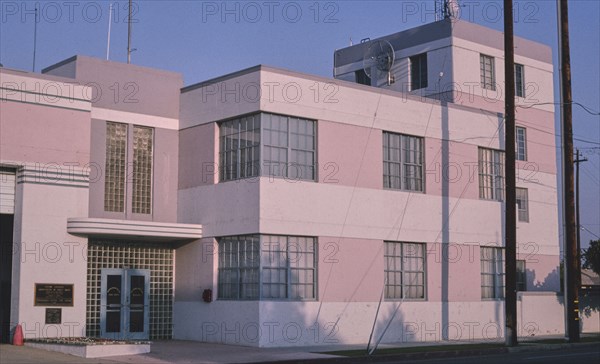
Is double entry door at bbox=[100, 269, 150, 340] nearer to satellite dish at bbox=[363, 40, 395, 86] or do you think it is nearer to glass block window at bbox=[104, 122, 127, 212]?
glass block window at bbox=[104, 122, 127, 212]

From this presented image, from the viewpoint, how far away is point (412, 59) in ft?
123

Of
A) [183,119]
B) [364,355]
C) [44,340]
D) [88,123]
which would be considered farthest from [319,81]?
[44,340]

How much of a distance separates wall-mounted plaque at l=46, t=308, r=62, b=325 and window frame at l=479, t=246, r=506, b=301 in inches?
616

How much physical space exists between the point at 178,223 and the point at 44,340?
6.32 metres

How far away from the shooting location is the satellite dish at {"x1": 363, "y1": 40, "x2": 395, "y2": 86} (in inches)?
1478

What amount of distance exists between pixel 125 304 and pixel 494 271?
556 inches

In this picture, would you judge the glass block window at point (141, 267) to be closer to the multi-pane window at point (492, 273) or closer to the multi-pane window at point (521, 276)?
the multi-pane window at point (492, 273)

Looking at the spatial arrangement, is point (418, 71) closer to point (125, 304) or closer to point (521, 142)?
point (521, 142)

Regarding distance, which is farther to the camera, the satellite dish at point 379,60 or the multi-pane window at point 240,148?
the satellite dish at point 379,60

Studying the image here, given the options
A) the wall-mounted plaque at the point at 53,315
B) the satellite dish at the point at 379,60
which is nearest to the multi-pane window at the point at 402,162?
the satellite dish at the point at 379,60

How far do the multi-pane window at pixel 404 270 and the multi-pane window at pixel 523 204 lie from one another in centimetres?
714

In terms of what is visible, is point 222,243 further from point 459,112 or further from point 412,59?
point 412,59

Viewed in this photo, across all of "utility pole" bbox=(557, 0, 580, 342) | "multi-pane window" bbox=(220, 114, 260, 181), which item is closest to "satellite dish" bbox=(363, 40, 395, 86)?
"utility pole" bbox=(557, 0, 580, 342)

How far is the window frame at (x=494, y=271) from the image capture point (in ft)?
111
